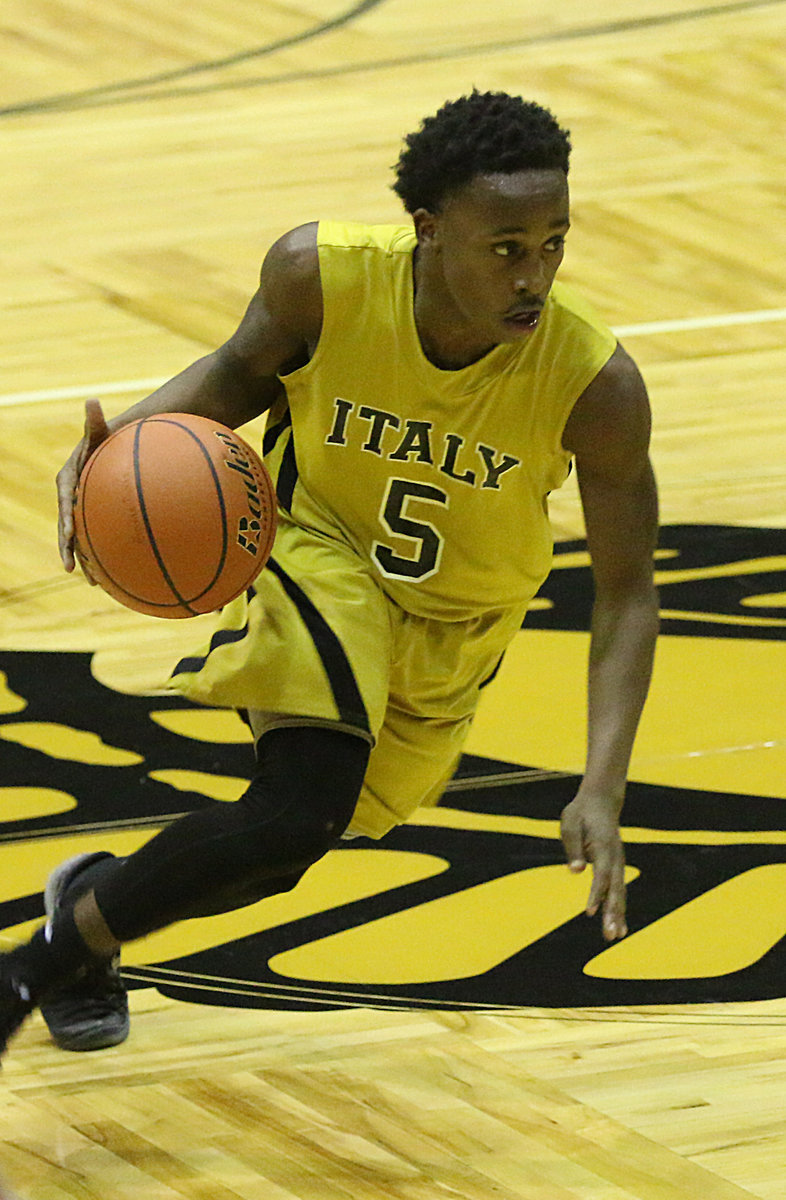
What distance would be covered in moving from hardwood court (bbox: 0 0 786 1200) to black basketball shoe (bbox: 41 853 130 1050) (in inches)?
1.7

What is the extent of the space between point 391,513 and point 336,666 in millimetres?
267

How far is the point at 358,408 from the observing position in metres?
3.24

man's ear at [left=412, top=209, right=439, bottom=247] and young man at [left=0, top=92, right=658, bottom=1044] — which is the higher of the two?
man's ear at [left=412, top=209, right=439, bottom=247]

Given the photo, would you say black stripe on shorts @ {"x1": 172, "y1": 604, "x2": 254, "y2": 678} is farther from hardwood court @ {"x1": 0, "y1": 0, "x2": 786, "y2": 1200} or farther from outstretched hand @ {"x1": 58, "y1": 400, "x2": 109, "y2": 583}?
hardwood court @ {"x1": 0, "y1": 0, "x2": 786, "y2": 1200}

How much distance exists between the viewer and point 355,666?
126 inches

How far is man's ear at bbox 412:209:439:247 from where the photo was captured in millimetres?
3100

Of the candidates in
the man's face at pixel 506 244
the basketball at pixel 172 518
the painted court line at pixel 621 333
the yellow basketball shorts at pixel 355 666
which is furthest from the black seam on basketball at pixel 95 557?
the painted court line at pixel 621 333

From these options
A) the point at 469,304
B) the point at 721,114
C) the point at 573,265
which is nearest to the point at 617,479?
the point at 469,304

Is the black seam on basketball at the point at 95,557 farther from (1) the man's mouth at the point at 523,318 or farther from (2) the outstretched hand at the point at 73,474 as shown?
(1) the man's mouth at the point at 523,318

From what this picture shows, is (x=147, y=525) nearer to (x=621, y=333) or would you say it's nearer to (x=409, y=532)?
(x=409, y=532)

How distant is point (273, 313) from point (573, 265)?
437 cm

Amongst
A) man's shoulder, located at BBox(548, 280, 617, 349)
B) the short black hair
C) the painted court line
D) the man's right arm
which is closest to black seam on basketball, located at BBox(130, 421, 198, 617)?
the man's right arm

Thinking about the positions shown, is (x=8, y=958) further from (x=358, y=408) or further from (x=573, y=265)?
(x=573, y=265)

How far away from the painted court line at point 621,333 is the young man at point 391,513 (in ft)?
10.3
